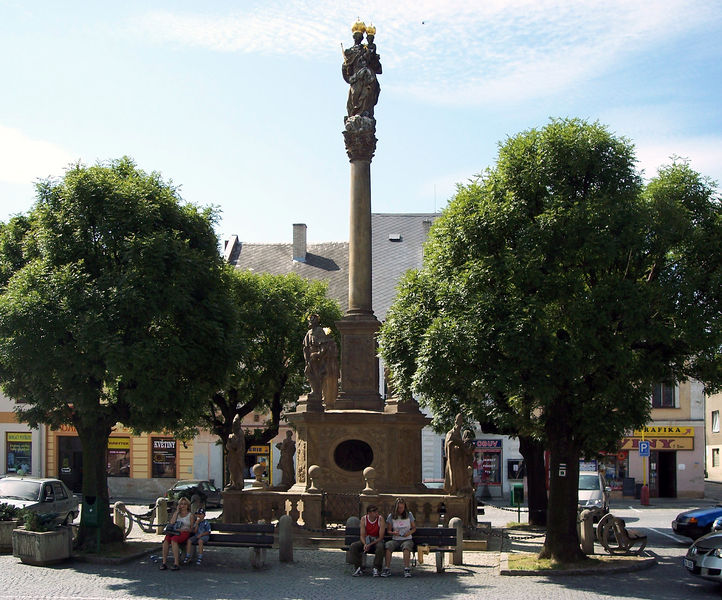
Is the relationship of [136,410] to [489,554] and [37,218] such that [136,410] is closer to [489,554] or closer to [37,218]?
[37,218]

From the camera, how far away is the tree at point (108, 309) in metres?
18.7

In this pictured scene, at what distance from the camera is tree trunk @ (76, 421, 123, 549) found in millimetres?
19453

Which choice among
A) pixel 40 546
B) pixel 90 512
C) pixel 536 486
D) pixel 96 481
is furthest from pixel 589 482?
pixel 40 546

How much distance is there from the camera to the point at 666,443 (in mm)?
43906

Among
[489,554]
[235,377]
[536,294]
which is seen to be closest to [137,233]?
[536,294]

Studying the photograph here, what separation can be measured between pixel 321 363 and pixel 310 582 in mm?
8721

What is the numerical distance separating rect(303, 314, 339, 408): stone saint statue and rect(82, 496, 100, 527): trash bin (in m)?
6.58

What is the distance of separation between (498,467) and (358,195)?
23627mm

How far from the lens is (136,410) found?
1998cm

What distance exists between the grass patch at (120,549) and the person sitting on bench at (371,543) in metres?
5.00

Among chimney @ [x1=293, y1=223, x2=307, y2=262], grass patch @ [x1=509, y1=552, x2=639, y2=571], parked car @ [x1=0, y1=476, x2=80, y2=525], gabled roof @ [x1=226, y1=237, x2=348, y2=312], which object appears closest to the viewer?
grass patch @ [x1=509, y1=552, x2=639, y2=571]

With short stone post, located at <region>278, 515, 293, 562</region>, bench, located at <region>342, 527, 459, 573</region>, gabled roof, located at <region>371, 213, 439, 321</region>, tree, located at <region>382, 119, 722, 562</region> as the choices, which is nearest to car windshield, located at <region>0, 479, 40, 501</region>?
short stone post, located at <region>278, 515, 293, 562</region>

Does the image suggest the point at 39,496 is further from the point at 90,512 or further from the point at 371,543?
the point at 371,543

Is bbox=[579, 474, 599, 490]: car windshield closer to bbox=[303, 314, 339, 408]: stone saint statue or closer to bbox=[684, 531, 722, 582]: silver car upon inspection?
bbox=[303, 314, 339, 408]: stone saint statue
